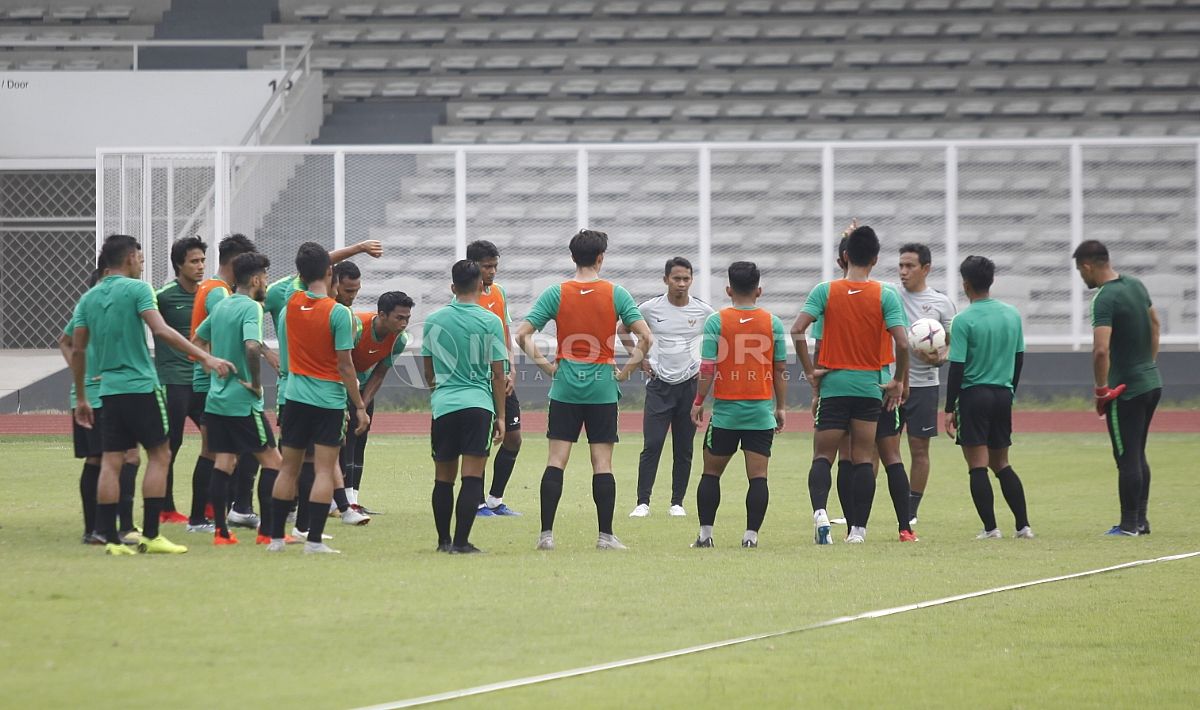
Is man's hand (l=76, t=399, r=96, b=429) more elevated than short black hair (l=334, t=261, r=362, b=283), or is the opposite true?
short black hair (l=334, t=261, r=362, b=283)

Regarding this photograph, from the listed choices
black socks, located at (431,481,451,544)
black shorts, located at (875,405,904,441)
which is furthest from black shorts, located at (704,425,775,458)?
black socks, located at (431,481,451,544)

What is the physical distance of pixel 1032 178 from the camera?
66.4ft

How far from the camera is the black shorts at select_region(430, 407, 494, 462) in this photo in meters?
8.52

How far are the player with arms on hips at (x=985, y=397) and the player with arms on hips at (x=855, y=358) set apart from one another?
1.79 feet

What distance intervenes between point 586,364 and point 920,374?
2.83 meters

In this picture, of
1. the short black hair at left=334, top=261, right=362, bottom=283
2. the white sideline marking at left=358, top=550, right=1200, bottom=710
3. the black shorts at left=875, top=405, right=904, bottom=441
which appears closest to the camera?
the white sideline marking at left=358, top=550, right=1200, bottom=710

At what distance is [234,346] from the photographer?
9.08 m

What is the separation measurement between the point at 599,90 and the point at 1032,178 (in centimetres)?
910

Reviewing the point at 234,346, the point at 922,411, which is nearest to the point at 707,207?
the point at 922,411

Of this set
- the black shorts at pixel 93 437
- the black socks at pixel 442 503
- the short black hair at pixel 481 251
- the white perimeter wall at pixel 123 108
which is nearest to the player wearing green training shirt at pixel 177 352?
the black shorts at pixel 93 437

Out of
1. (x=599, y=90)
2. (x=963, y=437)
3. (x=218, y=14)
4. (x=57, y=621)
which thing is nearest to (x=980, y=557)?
(x=963, y=437)

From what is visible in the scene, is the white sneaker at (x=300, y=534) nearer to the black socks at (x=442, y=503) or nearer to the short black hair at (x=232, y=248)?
the black socks at (x=442, y=503)

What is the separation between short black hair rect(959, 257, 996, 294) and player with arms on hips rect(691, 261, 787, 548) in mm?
1534

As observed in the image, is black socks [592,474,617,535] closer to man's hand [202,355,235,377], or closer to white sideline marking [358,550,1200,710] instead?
man's hand [202,355,235,377]
